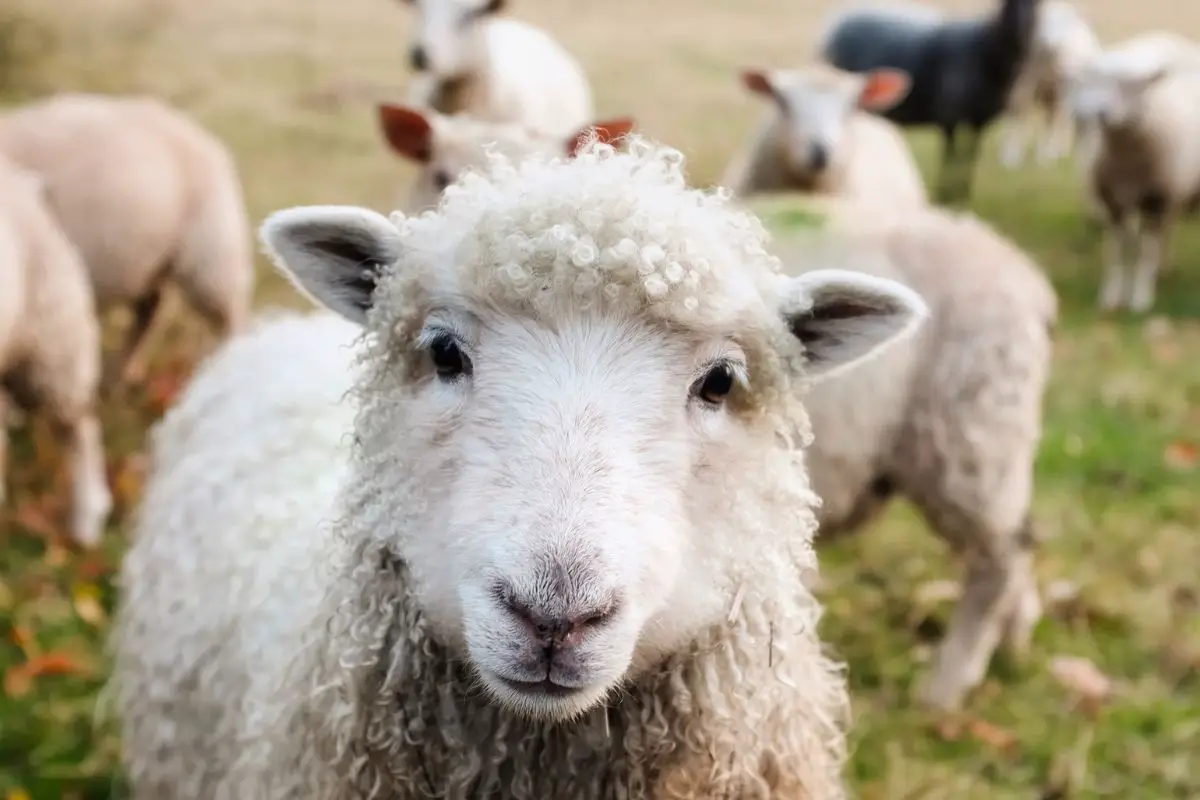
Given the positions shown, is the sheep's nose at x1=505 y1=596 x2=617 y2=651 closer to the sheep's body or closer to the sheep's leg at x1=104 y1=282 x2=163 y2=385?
the sheep's body

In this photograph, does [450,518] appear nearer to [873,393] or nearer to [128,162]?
[873,393]

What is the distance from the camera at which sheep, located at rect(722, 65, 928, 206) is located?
5.50m

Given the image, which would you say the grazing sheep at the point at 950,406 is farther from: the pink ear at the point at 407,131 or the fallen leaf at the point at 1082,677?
the pink ear at the point at 407,131

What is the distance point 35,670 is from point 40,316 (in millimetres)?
1260

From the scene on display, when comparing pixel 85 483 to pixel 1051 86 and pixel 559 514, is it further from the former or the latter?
pixel 1051 86

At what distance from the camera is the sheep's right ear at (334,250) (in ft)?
5.75

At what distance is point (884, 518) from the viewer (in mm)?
4836

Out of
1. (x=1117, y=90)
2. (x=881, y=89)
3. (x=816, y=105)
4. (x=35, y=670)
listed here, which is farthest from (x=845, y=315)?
(x=1117, y=90)

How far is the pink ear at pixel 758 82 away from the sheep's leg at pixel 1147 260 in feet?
12.9

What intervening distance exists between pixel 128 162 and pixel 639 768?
4.07 m

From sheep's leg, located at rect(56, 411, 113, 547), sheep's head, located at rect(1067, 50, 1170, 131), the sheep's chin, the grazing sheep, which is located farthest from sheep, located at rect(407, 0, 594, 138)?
sheep's head, located at rect(1067, 50, 1170, 131)

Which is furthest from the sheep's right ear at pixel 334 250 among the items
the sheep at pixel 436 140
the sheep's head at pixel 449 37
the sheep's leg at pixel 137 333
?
the sheep's head at pixel 449 37

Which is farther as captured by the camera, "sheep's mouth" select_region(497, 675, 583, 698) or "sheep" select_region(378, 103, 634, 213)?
"sheep" select_region(378, 103, 634, 213)

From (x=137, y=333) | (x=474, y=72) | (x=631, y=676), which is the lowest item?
(x=137, y=333)
